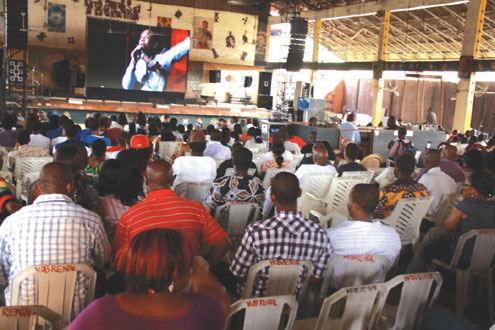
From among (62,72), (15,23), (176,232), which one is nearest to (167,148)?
(176,232)

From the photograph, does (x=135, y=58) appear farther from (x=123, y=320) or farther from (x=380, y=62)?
(x=123, y=320)

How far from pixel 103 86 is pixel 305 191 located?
13107mm

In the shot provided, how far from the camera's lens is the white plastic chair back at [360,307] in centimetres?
212

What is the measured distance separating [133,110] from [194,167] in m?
10.8

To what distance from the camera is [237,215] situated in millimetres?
3748

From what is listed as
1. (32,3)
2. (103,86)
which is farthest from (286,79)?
(32,3)

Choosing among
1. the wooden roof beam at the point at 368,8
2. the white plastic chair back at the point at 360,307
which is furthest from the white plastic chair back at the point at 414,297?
the wooden roof beam at the point at 368,8

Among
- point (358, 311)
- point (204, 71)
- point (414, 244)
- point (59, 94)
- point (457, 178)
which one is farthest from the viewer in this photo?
point (204, 71)

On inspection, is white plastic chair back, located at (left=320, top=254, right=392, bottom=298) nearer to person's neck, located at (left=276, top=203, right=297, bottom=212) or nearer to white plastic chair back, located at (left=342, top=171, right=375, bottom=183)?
person's neck, located at (left=276, top=203, right=297, bottom=212)

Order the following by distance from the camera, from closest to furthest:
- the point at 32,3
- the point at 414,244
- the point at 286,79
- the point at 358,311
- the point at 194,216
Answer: the point at 358,311 → the point at 194,216 → the point at 414,244 → the point at 32,3 → the point at 286,79

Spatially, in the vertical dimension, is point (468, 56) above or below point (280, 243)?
above

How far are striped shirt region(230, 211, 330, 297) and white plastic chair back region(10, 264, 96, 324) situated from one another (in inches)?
32.4

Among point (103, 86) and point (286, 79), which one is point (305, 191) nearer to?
point (103, 86)

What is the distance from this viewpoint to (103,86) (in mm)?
16438
